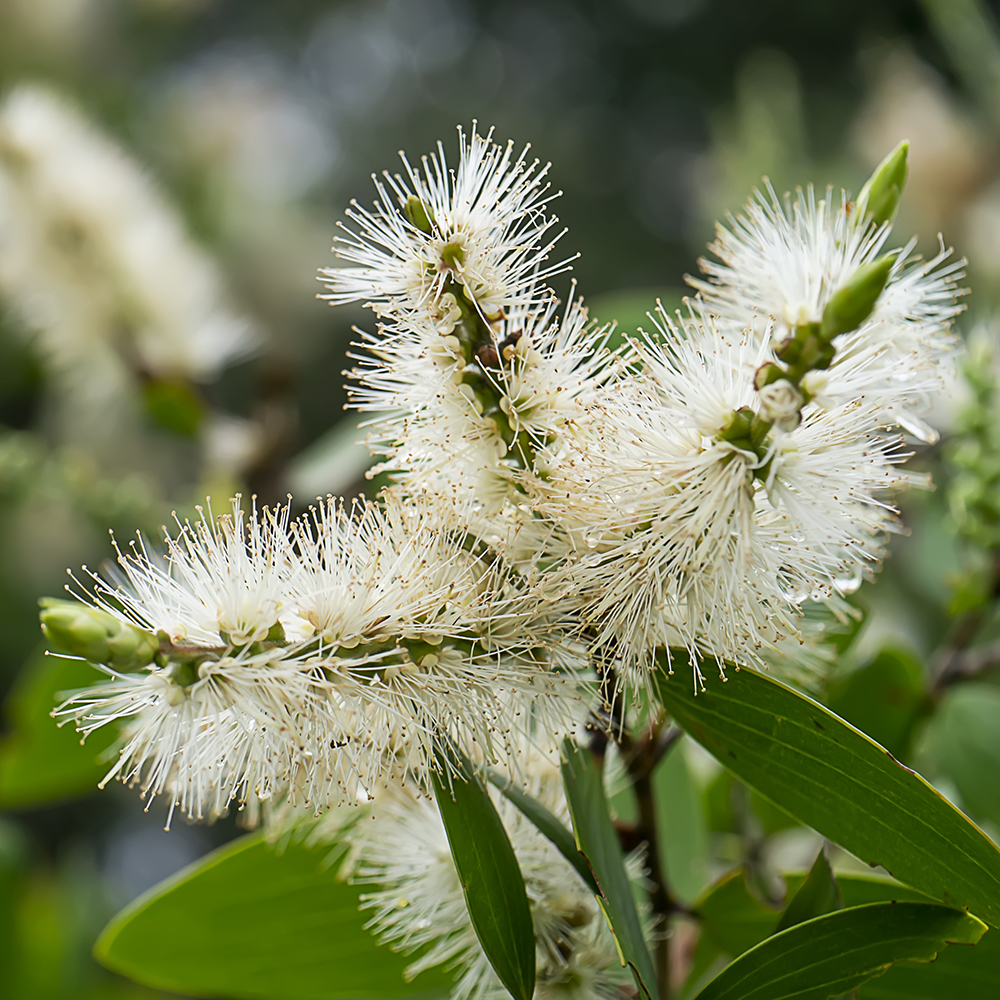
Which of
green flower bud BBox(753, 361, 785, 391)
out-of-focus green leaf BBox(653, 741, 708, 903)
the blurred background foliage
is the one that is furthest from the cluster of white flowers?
out-of-focus green leaf BBox(653, 741, 708, 903)

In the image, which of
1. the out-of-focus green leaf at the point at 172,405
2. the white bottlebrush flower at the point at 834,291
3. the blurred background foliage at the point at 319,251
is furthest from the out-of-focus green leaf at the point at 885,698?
the out-of-focus green leaf at the point at 172,405

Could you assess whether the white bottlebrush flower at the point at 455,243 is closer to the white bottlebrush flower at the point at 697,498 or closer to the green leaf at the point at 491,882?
the white bottlebrush flower at the point at 697,498

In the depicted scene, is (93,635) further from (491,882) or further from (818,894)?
(818,894)

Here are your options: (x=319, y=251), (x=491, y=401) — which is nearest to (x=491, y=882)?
(x=491, y=401)

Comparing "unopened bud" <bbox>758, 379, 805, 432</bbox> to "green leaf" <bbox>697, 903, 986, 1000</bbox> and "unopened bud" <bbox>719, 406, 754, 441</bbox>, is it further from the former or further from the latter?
"green leaf" <bbox>697, 903, 986, 1000</bbox>

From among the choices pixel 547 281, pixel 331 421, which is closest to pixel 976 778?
pixel 547 281
